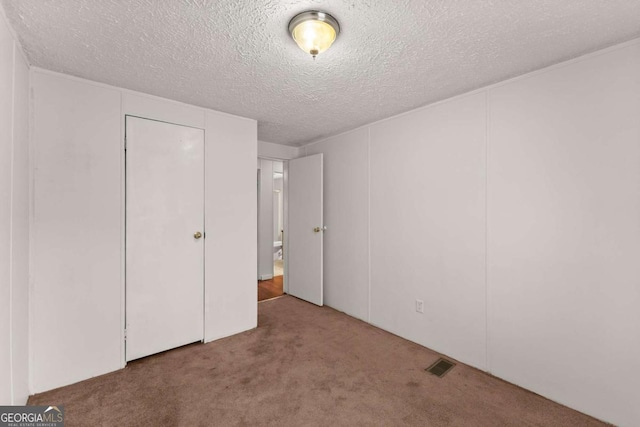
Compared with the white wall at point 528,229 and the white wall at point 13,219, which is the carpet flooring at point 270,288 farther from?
the white wall at point 13,219

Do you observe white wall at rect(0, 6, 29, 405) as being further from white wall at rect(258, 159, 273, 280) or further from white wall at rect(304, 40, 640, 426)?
white wall at rect(258, 159, 273, 280)

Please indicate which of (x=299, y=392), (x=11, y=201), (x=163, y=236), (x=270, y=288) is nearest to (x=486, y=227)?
(x=299, y=392)

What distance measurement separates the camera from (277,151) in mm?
4219

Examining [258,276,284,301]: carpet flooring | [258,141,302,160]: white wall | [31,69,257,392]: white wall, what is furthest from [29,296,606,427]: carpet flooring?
[258,141,302,160]: white wall

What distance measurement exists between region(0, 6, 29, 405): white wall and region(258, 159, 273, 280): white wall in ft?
11.3

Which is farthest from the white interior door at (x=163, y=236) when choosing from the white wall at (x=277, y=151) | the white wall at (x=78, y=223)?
the white wall at (x=277, y=151)

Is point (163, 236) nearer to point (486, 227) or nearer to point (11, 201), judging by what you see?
point (11, 201)

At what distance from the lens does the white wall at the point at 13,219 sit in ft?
4.80

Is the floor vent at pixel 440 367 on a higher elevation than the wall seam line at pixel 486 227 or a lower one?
lower

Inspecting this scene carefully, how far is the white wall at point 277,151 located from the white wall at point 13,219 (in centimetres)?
244

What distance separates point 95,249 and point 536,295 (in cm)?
341

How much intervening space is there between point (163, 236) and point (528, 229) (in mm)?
3047

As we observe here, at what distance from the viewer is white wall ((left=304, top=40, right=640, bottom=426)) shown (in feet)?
5.65

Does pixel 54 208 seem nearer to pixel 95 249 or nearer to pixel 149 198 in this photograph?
pixel 95 249
